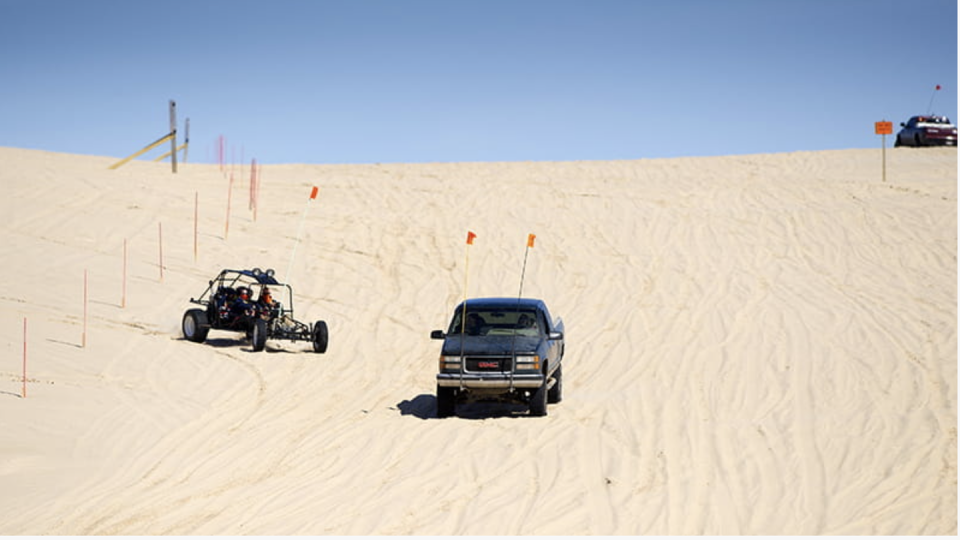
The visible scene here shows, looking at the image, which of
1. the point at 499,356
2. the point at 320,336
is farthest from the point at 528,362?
the point at 320,336

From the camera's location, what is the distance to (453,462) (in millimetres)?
12289

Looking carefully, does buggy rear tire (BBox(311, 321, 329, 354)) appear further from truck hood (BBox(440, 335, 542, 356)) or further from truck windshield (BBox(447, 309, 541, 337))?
truck hood (BBox(440, 335, 542, 356))

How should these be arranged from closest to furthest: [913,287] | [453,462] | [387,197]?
[453,462] → [913,287] → [387,197]

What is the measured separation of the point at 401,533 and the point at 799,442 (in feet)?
18.5

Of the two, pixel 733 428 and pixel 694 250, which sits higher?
pixel 694 250

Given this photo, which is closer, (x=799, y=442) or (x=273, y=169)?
(x=799, y=442)

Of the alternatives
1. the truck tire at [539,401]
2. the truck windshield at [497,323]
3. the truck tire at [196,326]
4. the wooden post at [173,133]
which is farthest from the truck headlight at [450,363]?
the wooden post at [173,133]

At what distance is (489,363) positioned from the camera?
14102 mm

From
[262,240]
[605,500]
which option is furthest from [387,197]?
[605,500]

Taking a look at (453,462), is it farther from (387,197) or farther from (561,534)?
(387,197)

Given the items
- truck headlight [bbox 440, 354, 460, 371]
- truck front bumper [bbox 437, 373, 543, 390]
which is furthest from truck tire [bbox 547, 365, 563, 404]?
truck headlight [bbox 440, 354, 460, 371]

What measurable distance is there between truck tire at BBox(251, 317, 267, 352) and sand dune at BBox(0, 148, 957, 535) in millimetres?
335

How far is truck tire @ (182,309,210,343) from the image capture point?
19.1 meters

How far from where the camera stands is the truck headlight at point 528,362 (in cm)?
1395
